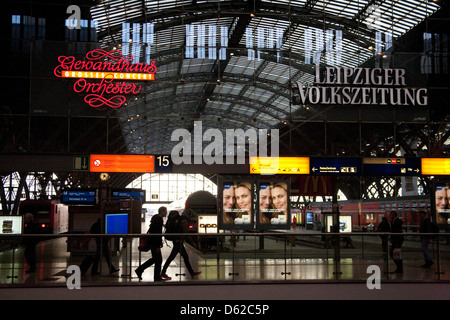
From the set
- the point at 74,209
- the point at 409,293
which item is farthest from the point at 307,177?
the point at 409,293

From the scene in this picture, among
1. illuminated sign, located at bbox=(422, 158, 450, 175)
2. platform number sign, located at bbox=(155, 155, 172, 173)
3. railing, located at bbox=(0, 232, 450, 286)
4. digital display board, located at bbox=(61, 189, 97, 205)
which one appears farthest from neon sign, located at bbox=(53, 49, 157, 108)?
illuminated sign, located at bbox=(422, 158, 450, 175)

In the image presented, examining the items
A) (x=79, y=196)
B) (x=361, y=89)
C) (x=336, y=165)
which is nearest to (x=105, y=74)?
(x=79, y=196)

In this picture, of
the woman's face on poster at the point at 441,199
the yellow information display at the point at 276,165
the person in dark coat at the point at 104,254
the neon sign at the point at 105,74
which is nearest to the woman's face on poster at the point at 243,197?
the yellow information display at the point at 276,165

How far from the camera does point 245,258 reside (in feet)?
42.3

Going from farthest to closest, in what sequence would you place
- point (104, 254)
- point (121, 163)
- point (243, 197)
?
1. point (121, 163)
2. point (243, 197)
3. point (104, 254)

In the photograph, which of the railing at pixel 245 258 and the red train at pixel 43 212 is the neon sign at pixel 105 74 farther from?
the red train at pixel 43 212

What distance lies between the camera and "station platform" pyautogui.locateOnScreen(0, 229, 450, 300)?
12.0 m

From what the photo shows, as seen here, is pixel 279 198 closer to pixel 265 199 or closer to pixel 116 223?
pixel 265 199

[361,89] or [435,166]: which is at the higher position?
[361,89]

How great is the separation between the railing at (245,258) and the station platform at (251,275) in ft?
0.08

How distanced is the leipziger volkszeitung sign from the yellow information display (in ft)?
10.7

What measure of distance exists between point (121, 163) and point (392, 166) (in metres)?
10.8

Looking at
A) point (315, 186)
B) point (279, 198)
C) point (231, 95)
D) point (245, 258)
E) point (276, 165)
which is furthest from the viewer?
point (231, 95)
